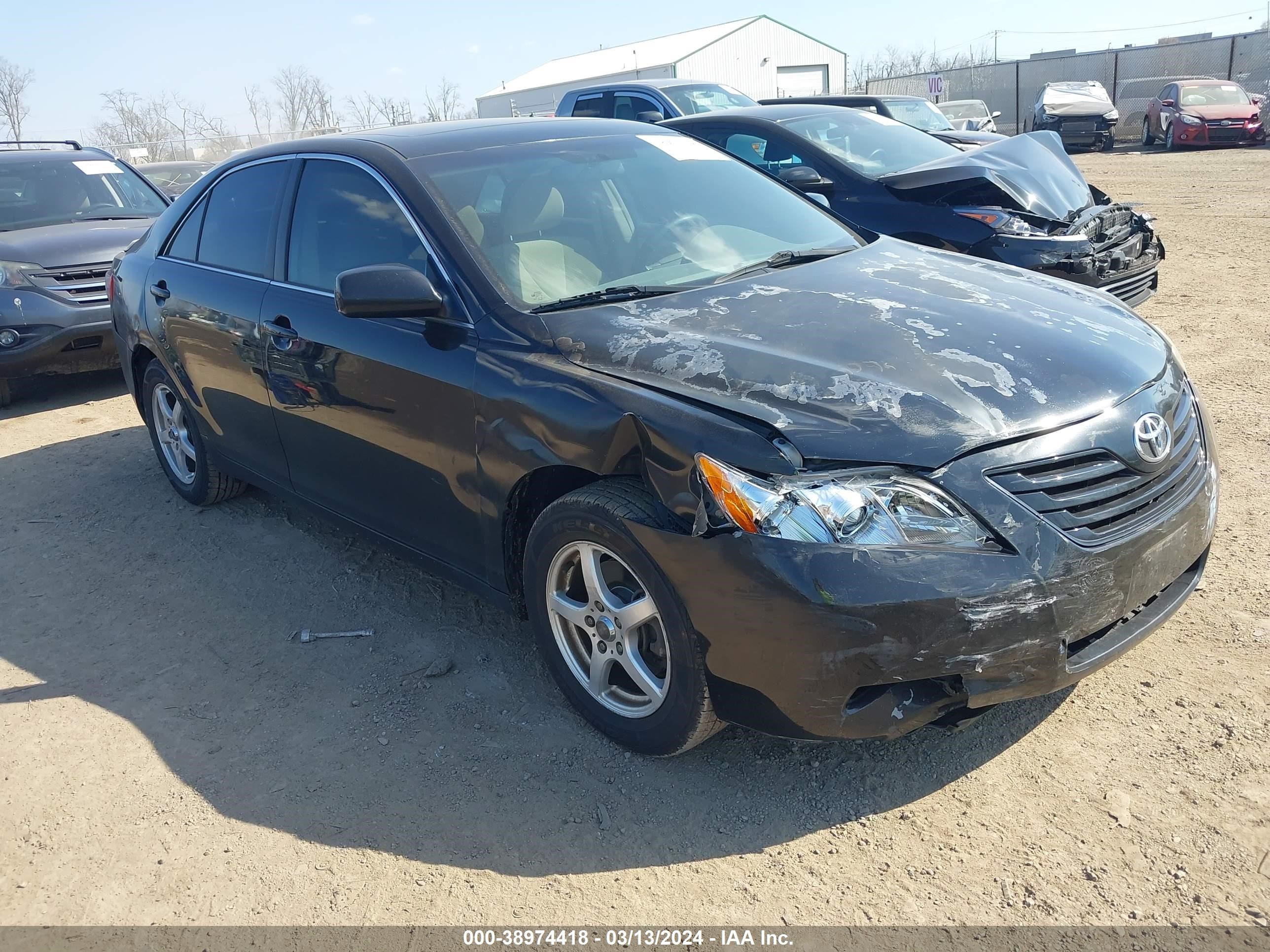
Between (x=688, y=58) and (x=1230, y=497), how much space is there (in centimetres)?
4762

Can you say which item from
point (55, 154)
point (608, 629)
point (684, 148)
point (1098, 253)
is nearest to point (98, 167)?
point (55, 154)

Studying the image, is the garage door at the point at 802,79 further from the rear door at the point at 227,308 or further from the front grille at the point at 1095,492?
the front grille at the point at 1095,492

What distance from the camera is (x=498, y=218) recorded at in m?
3.50

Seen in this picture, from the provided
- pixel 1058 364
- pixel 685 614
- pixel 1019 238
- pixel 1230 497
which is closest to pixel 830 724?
pixel 685 614

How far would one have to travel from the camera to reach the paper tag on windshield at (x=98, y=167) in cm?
898

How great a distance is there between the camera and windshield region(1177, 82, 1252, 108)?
2205 centimetres

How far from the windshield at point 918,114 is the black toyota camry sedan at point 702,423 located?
28.8ft

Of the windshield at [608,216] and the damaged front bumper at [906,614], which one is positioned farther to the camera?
the windshield at [608,216]

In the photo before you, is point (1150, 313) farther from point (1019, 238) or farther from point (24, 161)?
point (24, 161)

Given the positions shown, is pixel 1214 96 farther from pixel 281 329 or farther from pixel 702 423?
pixel 702 423

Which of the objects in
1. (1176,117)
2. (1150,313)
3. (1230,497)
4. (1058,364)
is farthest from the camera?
(1176,117)

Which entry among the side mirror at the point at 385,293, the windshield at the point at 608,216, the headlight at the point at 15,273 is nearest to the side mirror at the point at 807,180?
the windshield at the point at 608,216

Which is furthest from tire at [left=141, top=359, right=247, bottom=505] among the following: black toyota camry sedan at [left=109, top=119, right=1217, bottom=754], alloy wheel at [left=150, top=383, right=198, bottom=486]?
black toyota camry sedan at [left=109, top=119, right=1217, bottom=754]

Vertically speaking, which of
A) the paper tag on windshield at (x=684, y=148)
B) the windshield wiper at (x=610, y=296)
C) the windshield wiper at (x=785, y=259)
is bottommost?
the windshield wiper at (x=785, y=259)
